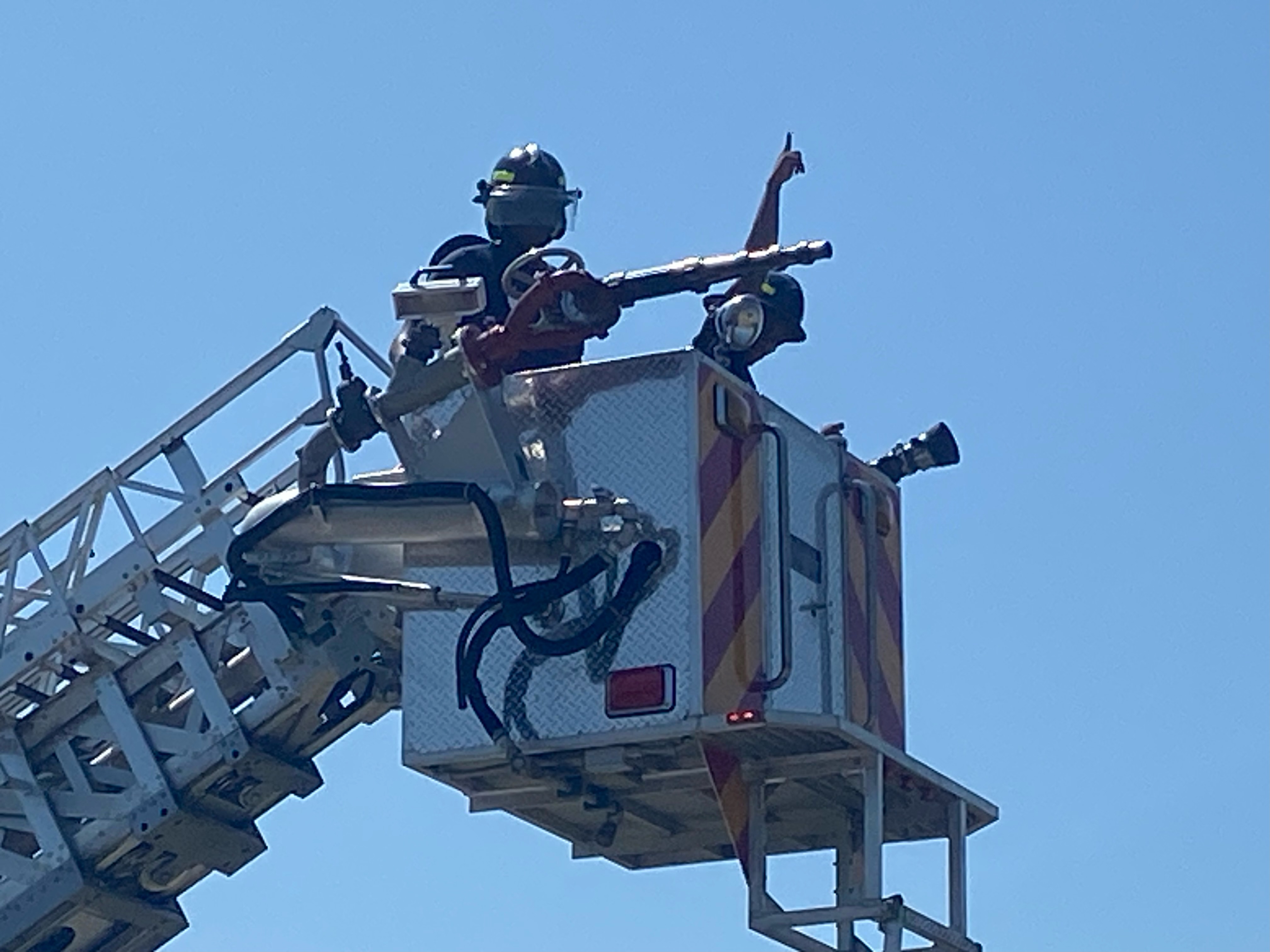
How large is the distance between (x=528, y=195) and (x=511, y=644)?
1.83 metres

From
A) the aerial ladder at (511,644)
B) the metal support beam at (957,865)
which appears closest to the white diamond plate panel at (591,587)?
the aerial ladder at (511,644)

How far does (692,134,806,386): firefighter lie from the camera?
11.5m

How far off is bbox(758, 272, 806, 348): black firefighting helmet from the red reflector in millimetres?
1421

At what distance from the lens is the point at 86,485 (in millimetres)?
12070

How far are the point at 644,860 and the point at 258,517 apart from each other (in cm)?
226

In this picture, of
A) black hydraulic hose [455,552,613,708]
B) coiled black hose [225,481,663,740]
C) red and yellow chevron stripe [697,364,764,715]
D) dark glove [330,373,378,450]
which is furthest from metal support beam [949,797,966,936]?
dark glove [330,373,378,450]

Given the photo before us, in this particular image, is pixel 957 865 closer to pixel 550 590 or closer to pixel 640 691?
pixel 640 691

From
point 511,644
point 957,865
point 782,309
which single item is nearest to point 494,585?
point 511,644

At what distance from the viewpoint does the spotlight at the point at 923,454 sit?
1236 cm

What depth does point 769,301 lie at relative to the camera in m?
11.7

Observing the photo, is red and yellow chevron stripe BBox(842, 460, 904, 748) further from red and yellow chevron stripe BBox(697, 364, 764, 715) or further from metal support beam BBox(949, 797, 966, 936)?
red and yellow chevron stripe BBox(697, 364, 764, 715)

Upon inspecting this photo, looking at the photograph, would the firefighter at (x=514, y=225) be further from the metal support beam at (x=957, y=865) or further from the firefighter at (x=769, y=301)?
the metal support beam at (x=957, y=865)

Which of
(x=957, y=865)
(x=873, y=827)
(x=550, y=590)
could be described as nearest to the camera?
(x=550, y=590)

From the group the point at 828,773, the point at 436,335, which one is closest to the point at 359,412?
the point at 436,335
